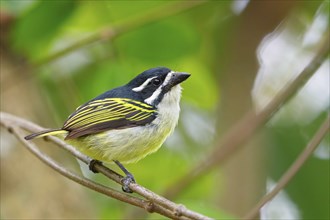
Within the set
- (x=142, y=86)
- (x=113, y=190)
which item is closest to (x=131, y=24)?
(x=142, y=86)

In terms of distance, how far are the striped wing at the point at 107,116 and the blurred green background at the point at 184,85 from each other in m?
0.68

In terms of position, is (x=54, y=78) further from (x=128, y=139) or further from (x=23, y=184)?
(x=128, y=139)

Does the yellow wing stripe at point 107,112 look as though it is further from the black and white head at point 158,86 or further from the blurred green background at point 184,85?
the blurred green background at point 184,85

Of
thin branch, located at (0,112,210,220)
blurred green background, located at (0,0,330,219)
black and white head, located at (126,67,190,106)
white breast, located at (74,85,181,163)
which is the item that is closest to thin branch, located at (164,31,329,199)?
blurred green background, located at (0,0,330,219)

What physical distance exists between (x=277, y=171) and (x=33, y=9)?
1.49m

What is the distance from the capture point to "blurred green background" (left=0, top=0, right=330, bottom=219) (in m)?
3.70

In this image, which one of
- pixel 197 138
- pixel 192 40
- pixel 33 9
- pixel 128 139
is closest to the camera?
pixel 128 139

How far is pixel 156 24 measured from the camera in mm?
3803

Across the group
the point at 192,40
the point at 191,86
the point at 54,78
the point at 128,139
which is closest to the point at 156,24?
the point at 192,40

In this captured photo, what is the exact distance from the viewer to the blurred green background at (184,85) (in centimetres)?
370

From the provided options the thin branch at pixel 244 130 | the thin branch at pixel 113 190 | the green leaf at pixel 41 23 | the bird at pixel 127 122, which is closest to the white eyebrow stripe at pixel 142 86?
the bird at pixel 127 122

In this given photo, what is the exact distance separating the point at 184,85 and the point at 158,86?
1.08 meters

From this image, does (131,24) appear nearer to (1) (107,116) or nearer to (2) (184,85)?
(2) (184,85)

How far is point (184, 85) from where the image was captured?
408 cm
